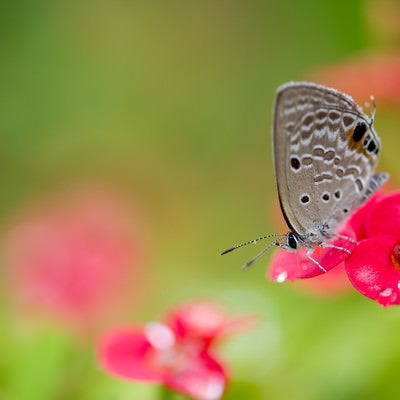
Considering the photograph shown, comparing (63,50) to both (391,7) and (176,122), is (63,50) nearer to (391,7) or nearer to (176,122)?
(176,122)

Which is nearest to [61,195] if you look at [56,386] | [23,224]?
[23,224]

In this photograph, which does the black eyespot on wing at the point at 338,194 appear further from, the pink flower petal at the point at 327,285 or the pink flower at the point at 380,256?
the pink flower petal at the point at 327,285

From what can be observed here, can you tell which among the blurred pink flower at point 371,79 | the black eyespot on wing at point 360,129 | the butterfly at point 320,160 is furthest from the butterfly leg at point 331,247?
the blurred pink flower at point 371,79

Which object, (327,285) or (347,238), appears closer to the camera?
(347,238)

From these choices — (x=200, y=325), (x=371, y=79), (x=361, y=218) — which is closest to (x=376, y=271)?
(x=361, y=218)

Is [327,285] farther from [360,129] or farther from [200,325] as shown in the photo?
[360,129]

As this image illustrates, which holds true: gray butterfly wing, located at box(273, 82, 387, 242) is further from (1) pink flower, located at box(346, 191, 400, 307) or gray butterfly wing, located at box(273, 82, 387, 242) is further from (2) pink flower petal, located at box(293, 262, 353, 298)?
(2) pink flower petal, located at box(293, 262, 353, 298)
